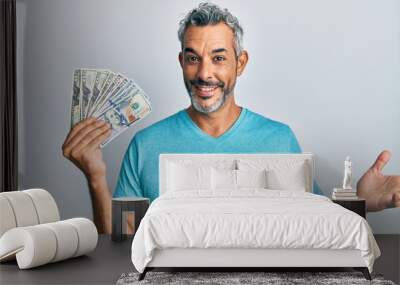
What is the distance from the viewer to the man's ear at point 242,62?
22.9ft

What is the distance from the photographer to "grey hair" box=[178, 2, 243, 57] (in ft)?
22.9

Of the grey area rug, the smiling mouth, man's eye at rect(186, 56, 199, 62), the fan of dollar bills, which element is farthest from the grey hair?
the grey area rug

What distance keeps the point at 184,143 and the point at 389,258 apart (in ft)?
8.03

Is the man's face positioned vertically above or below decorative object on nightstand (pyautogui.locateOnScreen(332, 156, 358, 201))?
above

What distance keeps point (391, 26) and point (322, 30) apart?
0.71 m

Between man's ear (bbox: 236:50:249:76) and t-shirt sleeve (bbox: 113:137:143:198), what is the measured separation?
1.32m

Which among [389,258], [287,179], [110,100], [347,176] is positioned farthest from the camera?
[110,100]

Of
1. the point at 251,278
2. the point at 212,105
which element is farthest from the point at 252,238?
the point at 212,105

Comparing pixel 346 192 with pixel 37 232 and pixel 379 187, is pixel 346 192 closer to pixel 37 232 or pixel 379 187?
pixel 379 187

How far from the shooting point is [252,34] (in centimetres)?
698

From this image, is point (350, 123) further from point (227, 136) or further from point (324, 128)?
point (227, 136)

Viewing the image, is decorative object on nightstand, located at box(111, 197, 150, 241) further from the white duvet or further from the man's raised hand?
the white duvet

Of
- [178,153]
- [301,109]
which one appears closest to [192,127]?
[178,153]

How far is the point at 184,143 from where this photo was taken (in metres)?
6.99
